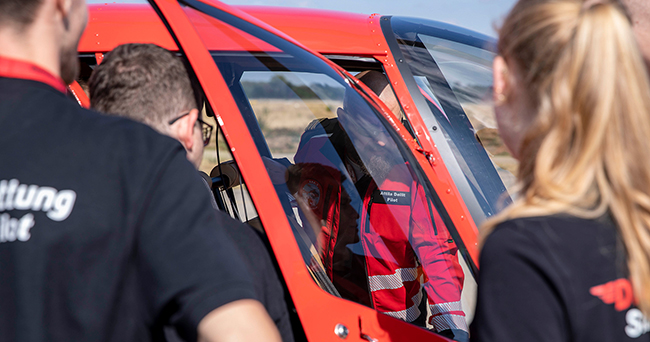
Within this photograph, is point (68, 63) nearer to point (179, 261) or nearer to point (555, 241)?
point (179, 261)

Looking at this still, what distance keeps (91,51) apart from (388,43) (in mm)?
1552

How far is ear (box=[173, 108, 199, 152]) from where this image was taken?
118 centimetres

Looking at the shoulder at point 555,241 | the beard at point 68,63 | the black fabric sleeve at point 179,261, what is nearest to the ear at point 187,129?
the beard at point 68,63

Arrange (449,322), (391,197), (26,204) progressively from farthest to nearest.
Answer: (391,197)
(449,322)
(26,204)

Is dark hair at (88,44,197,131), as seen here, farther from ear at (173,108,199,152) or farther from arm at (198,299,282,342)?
arm at (198,299,282,342)

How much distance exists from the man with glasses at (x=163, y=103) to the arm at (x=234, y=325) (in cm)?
34

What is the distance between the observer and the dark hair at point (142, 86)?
3.78 ft

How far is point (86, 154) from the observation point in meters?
0.72

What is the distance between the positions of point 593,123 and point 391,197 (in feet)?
3.25

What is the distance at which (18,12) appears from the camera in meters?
0.77

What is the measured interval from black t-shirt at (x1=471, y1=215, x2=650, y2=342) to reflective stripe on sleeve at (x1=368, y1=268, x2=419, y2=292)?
37.8 inches

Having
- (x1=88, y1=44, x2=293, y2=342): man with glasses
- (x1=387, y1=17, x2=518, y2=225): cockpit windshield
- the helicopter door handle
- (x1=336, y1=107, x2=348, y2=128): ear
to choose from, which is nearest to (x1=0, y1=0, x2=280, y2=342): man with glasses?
(x1=88, y1=44, x2=293, y2=342): man with glasses

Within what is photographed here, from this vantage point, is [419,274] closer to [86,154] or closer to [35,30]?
[86,154]

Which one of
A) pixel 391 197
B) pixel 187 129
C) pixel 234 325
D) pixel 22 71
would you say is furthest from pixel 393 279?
pixel 22 71
